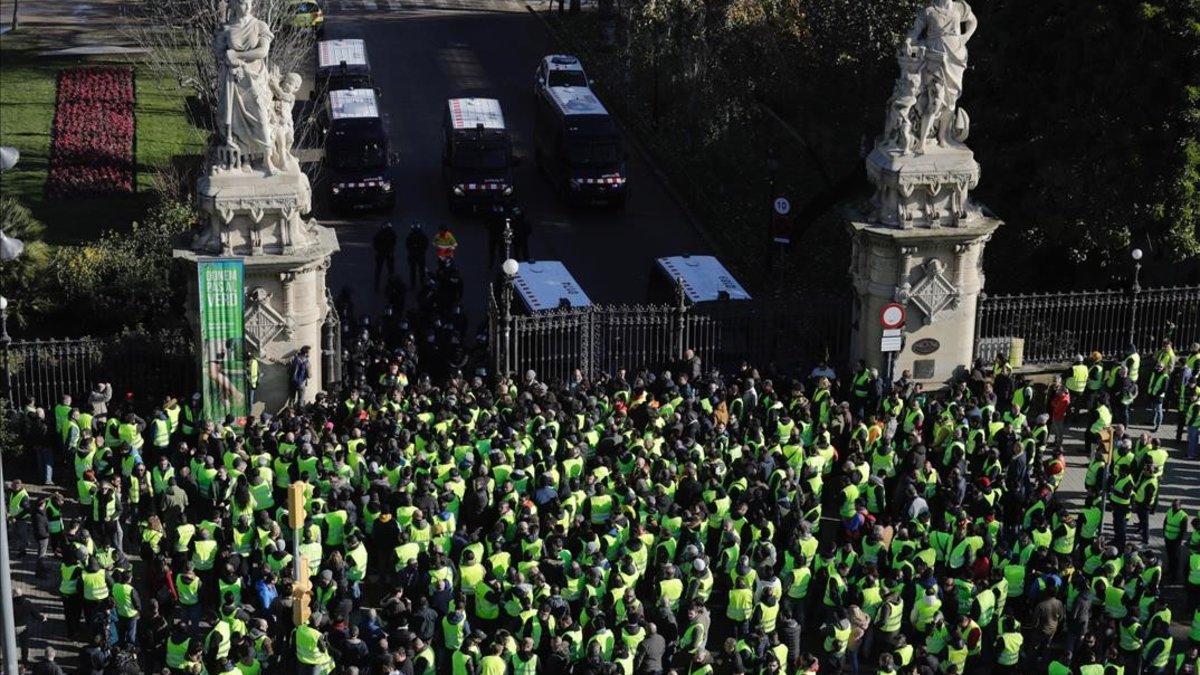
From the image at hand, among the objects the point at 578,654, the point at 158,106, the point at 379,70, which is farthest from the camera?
the point at 379,70

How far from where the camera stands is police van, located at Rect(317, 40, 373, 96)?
5562 centimetres

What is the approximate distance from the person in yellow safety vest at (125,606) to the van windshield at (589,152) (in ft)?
79.3

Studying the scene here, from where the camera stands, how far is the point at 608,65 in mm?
61094

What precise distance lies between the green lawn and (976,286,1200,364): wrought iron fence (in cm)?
2127

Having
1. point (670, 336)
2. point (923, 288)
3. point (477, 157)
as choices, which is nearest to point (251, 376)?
point (670, 336)

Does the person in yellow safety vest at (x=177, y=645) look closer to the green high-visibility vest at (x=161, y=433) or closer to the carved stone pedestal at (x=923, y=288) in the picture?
the green high-visibility vest at (x=161, y=433)

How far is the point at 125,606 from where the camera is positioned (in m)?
28.6

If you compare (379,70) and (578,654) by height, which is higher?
(379,70)

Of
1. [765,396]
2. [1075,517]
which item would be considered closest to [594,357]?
[765,396]

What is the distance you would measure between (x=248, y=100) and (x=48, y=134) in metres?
23.9

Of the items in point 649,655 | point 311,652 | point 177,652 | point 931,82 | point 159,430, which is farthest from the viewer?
point 931,82

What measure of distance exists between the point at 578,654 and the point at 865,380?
Result: 11.6 metres

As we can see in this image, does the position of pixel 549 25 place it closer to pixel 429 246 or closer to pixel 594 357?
pixel 429 246

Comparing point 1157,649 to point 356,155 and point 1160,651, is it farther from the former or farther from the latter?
point 356,155
